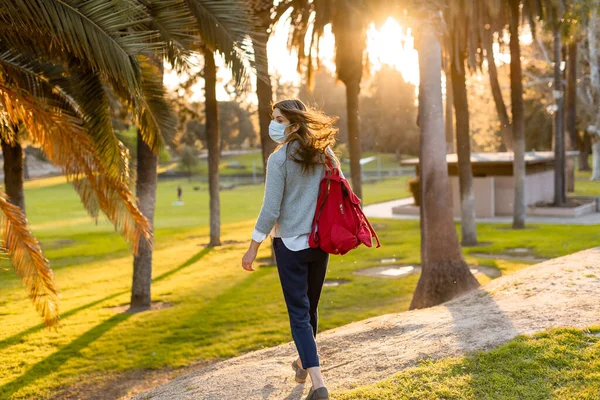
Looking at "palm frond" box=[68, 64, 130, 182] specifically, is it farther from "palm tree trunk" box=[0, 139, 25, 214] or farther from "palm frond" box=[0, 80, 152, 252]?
"palm tree trunk" box=[0, 139, 25, 214]

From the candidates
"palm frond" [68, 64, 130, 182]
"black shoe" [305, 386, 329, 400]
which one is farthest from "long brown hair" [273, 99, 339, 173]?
"palm frond" [68, 64, 130, 182]

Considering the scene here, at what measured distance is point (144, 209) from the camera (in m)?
12.1

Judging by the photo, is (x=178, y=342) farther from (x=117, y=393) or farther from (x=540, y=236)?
(x=540, y=236)

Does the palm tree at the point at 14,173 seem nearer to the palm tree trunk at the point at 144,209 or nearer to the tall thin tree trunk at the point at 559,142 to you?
the palm tree trunk at the point at 144,209

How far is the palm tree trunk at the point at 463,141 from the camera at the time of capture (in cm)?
1642

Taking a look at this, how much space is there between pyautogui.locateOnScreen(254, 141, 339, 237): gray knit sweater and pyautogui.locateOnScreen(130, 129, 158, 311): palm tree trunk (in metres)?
7.80

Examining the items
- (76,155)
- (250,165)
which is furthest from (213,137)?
(250,165)

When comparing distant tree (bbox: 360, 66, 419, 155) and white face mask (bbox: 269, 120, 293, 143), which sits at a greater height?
distant tree (bbox: 360, 66, 419, 155)

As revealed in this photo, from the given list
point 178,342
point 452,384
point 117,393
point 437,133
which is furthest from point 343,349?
point 437,133

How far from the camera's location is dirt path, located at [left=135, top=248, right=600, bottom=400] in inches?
203

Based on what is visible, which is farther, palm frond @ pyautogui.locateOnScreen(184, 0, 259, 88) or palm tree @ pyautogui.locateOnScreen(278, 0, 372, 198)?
palm tree @ pyautogui.locateOnScreen(278, 0, 372, 198)

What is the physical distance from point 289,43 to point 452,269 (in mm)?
9816

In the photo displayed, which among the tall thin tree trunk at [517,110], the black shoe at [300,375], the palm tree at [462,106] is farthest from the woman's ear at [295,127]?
the tall thin tree trunk at [517,110]

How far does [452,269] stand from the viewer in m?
10.4
